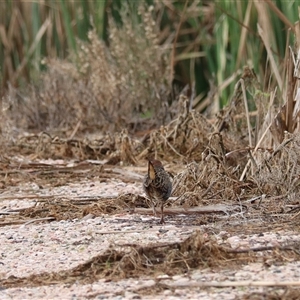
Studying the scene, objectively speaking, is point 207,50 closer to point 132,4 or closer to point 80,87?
point 132,4

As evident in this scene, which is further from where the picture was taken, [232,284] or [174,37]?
[174,37]

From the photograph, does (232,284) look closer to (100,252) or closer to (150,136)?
(100,252)

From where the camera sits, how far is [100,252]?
3809mm

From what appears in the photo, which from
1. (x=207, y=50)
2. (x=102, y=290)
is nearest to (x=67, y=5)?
(x=207, y=50)

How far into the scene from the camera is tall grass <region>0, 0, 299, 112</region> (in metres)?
7.64

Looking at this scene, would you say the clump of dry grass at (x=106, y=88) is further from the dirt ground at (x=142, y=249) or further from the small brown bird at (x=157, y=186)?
the small brown bird at (x=157, y=186)

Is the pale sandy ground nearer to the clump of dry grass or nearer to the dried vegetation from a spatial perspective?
the dried vegetation

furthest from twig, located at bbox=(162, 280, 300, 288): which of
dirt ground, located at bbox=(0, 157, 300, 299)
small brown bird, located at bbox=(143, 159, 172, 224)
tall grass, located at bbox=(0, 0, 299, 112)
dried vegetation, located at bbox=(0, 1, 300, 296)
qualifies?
tall grass, located at bbox=(0, 0, 299, 112)

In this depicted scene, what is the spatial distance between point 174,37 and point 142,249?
558 centimetres

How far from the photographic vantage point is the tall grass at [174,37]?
301 inches

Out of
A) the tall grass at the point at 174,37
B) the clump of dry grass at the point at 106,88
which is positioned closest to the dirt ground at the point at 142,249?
the clump of dry grass at the point at 106,88

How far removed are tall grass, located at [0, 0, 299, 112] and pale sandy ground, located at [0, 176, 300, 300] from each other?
3104mm

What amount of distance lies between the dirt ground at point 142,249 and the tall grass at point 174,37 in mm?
2839

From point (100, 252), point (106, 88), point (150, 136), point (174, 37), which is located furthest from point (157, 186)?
point (174, 37)
